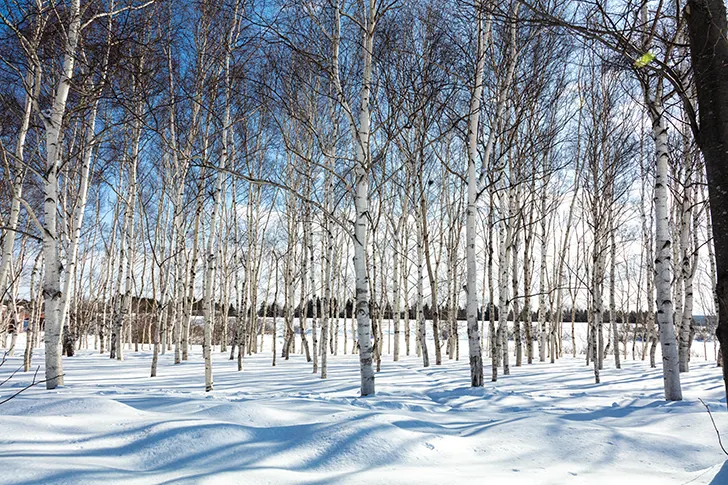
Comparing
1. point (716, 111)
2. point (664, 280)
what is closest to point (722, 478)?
point (716, 111)

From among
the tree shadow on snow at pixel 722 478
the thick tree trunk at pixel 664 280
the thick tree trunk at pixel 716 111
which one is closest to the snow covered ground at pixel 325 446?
the tree shadow on snow at pixel 722 478

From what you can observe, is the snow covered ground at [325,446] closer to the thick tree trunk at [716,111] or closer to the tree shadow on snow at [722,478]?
the tree shadow on snow at [722,478]

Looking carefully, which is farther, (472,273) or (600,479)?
(472,273)

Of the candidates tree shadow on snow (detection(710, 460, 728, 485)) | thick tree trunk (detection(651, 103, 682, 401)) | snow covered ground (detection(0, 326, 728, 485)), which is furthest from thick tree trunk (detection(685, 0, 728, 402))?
thick tree trunk (detection(651, 103, 682, 401))

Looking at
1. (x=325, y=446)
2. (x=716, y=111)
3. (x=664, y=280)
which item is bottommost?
(x=325, y=446)

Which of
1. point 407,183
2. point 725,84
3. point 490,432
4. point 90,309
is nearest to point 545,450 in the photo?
point 490,432

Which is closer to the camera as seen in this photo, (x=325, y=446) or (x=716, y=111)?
(x=716, y=111)

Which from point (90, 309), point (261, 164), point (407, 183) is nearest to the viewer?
point (407, 183)

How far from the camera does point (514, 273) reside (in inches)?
433

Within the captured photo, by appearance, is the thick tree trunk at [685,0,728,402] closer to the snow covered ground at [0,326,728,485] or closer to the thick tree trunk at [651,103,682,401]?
the snow covered ground at [0,326,728,485]

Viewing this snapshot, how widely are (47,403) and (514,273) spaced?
9.93 m

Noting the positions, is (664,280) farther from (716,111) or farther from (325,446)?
(325,446)

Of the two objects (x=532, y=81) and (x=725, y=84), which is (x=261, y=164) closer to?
(x=532, y=81)

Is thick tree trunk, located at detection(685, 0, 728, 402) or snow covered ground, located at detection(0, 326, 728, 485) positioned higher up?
thick tree trunk, located at detection(685, 0, 728, 402)
